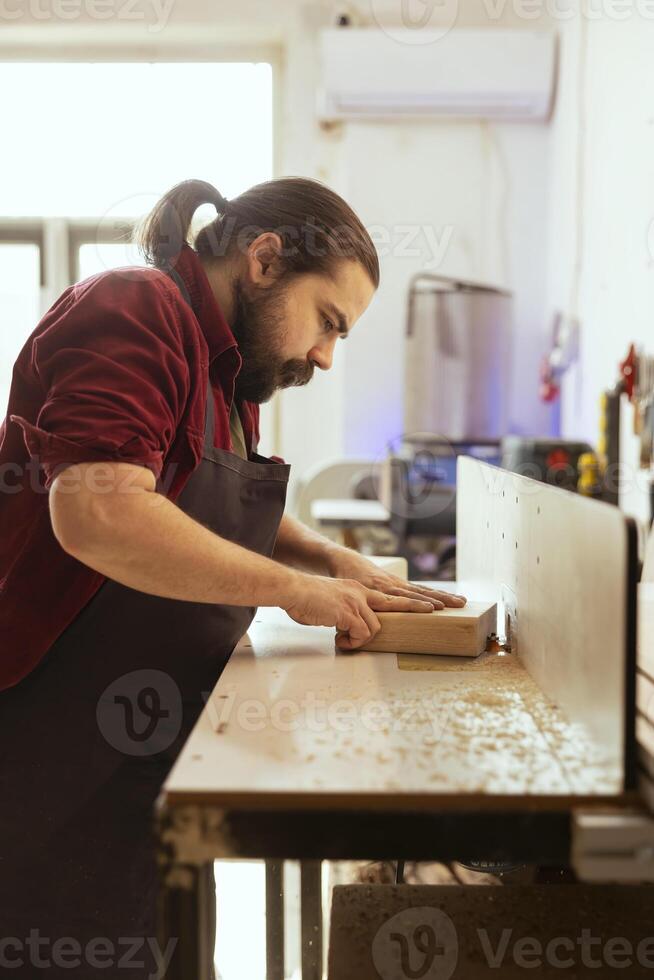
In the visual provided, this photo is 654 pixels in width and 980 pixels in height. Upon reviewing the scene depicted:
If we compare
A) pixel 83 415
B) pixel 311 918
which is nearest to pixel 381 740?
pixel 83 415

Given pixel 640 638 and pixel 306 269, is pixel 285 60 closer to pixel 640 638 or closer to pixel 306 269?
pixel 306 269

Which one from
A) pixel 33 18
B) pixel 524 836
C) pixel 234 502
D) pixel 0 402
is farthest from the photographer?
pixel 0 402

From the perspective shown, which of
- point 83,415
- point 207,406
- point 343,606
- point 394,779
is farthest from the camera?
point 207,406

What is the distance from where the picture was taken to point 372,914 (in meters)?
1.12

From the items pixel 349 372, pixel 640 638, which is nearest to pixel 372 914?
pixel 640 638

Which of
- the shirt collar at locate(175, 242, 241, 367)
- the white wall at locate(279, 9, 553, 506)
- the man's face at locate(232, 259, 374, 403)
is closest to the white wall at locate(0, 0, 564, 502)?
the white wall at locate(279, 9, 553, 506)

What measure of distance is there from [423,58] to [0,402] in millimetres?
2302

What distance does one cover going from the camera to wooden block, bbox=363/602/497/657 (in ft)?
3.63

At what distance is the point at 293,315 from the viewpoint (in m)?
1.29

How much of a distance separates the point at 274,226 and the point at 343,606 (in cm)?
55

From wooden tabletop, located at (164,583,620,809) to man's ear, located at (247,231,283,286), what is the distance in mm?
518

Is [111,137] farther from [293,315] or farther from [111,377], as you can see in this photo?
[111,377]

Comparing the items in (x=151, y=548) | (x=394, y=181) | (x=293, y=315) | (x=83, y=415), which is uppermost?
(x=394, y=181)

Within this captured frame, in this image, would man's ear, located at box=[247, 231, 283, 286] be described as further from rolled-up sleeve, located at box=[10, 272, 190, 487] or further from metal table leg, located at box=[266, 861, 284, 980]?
metal table leg, located at box=[266, 861, 284, 980]
